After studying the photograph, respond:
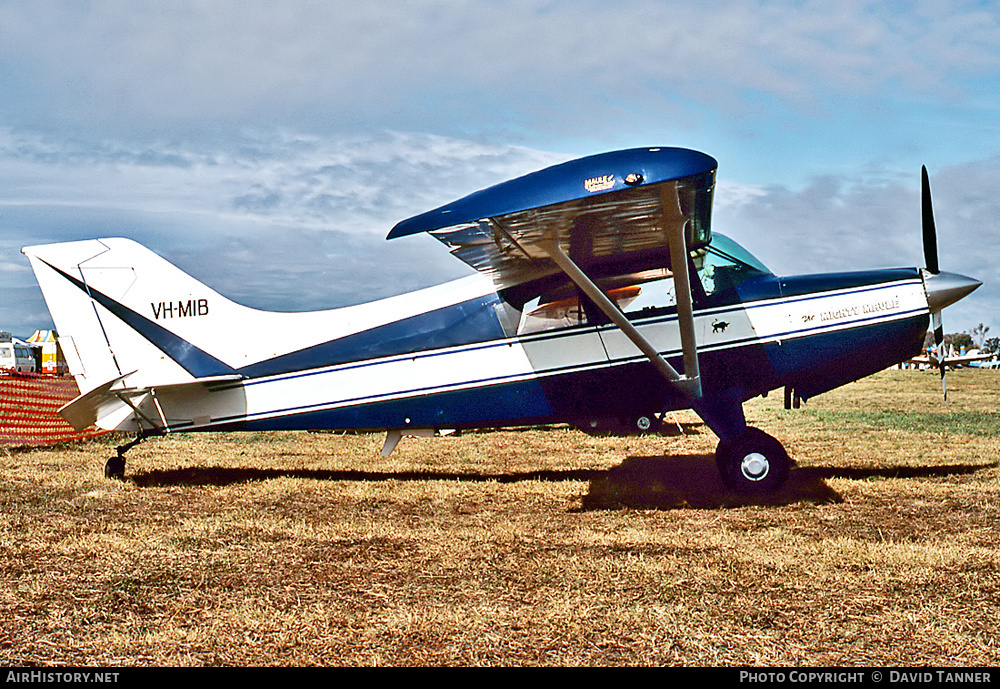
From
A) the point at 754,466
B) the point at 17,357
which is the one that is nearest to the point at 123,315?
the point at 754,466

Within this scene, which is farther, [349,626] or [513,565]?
[513,565]

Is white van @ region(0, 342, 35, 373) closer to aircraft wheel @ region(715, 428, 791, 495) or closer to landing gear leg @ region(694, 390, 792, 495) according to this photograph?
landing gear leg @ region(694, 390, 792, 495)

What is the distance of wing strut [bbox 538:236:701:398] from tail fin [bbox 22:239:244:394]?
3.82 metres

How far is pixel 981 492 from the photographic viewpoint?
7.11 meters

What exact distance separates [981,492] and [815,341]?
77.1 inches

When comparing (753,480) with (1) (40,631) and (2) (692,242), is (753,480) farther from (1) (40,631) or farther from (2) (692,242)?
(1) (40,631)

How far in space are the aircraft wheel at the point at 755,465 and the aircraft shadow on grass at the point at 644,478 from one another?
0.33 feet

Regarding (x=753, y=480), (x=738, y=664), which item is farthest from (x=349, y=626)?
(x=753, y=480)

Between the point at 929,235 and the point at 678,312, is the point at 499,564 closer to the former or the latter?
the point at 678,312

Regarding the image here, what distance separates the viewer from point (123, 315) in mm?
8453

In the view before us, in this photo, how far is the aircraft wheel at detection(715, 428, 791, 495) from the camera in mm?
7160

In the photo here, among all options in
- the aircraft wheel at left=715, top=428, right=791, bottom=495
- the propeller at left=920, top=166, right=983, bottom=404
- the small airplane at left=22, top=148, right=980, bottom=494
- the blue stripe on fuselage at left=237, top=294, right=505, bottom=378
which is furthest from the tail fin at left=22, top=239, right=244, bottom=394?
the propeller at left=920, top=166, right=983, bottom=404

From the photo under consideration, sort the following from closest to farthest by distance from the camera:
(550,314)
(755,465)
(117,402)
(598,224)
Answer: (598,224) → (755,465) → (550,314) → (117,402)

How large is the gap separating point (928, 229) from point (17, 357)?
205ft
